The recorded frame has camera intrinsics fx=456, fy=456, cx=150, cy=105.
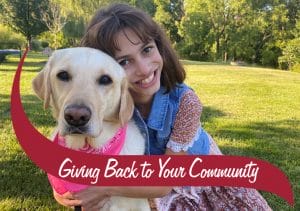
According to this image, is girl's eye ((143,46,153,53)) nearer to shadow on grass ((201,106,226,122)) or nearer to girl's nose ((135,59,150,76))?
girl's nose ((135,59,150,76))

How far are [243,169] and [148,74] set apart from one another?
0.94 meters

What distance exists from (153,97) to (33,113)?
468 centimetres

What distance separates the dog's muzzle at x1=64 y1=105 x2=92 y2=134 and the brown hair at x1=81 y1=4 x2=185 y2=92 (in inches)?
32.0

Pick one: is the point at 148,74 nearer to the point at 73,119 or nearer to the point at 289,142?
the point at 73,119

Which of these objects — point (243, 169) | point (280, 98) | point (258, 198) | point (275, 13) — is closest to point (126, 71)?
point (243, 169)

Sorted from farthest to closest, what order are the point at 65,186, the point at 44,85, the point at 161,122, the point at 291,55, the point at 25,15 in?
1. the point at 25,15
2. the point at 291,55
3. the point at 161,122
4. the point at 65,186
5. the point at 44,85

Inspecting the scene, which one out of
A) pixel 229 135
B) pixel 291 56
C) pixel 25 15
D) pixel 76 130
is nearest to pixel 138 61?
pixel 76 130

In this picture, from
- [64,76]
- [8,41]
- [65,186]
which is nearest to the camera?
[64,76]

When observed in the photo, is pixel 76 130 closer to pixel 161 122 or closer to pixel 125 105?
pixel 125 105

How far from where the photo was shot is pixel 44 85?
261cm

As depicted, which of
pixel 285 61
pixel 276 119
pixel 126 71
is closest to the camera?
pixel 126 71

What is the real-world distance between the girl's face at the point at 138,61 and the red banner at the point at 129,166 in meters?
0.74

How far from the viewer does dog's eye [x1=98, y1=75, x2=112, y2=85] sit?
8.21ft

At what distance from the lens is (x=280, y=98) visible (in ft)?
38.4
